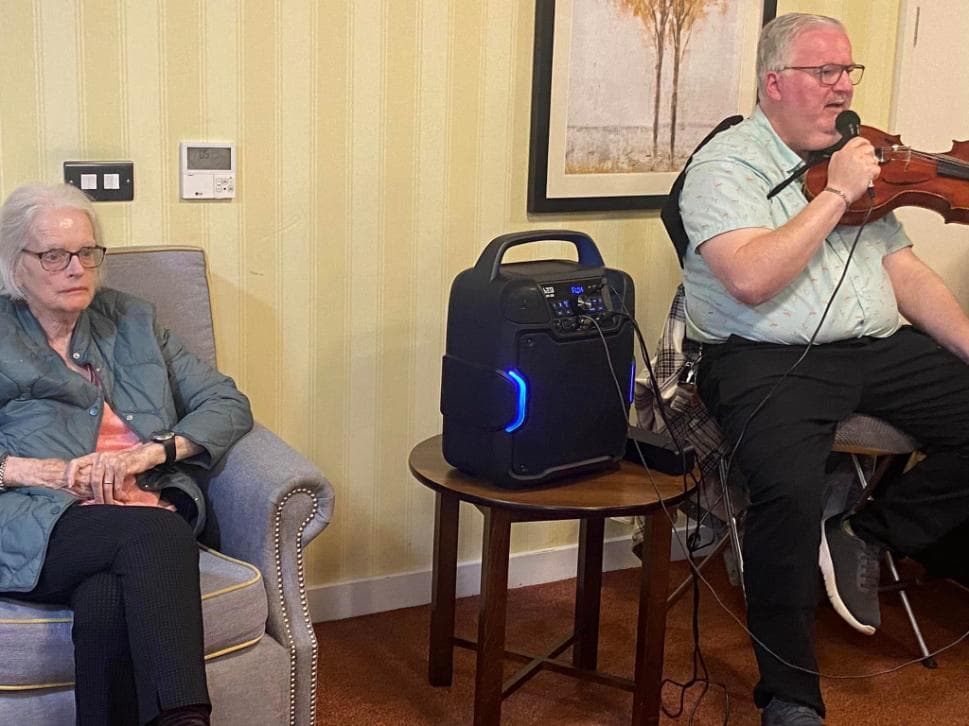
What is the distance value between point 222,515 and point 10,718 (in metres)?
0.53

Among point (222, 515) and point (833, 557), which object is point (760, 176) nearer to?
point (833, 557)

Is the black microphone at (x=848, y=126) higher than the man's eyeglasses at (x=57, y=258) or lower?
higher

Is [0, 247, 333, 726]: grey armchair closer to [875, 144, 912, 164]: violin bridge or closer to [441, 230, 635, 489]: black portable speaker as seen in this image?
[441, 230, 635, 489]: black portable speaker

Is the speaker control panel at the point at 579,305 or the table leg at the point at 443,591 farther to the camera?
the table leg at the point at 443,591

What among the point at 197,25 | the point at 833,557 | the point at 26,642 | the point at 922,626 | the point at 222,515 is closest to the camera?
the point at 26,642

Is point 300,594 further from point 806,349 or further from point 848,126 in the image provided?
point 848,126

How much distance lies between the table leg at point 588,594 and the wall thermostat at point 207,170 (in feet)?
3.43

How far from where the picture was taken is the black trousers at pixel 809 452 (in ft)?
8.05

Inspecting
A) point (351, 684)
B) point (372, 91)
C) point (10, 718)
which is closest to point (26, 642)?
point (10, 718)

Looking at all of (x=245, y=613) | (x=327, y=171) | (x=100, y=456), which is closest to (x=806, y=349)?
(x=327, y=171)

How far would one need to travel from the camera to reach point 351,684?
273 centimetres

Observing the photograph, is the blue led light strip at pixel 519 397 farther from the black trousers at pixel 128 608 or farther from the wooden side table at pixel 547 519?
the black trousers at pixel 128 608

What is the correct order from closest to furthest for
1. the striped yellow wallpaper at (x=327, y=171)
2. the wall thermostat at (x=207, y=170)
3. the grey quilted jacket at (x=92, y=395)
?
the grey quilted jacket at (x=92, y=395) < the striped yellow wallpaper at (x=327, y=171) < the wall thermostat at (x=207, y=170)

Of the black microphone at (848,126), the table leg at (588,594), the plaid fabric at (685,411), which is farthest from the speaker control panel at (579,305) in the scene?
the black microphone at (848,126)
